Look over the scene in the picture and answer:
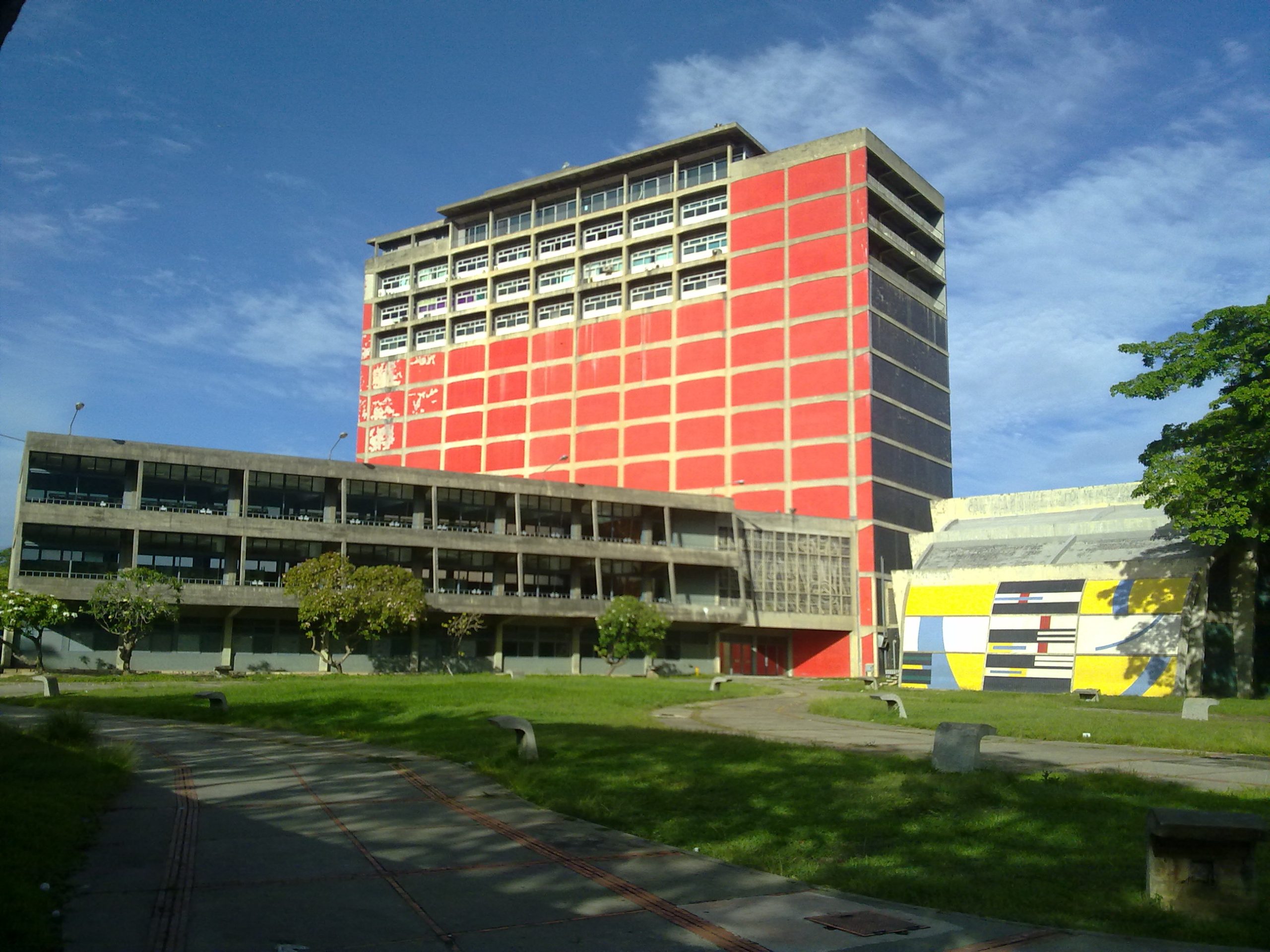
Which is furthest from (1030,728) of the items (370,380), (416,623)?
(370,380)

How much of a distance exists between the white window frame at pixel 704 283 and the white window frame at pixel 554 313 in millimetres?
11620

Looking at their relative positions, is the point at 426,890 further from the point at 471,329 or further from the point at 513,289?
the point at 471,329

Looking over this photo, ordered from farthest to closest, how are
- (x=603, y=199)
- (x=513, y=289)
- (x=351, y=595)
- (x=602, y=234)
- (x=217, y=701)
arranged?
(x=513, y=289) < (x=603, y=199) < (x=602, y=234) < (x=351, y=595) < (x=217, y=701)

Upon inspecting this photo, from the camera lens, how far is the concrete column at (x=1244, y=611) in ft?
161

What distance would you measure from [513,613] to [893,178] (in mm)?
50445

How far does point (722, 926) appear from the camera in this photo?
8227 mm

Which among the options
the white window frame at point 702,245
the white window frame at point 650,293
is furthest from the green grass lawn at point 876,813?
the white window frame at point 650,293

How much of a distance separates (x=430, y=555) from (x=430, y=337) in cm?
4417

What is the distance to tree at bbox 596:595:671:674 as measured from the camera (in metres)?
65.5

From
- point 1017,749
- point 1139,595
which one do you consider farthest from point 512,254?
point 1017,749

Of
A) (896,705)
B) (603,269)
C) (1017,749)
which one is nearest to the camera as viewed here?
(1017,749)

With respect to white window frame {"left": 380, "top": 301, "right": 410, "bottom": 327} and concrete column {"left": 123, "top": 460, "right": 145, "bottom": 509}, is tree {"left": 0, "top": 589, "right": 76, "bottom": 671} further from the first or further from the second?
white window frame {"left": 380, "top": 301, "right": 410, "bottom": 327}

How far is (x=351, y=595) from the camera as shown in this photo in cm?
5453

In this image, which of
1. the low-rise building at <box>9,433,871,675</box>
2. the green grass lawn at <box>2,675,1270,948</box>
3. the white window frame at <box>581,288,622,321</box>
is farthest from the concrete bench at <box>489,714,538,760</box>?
the white window frame at <box>581,288,622,321</box>
